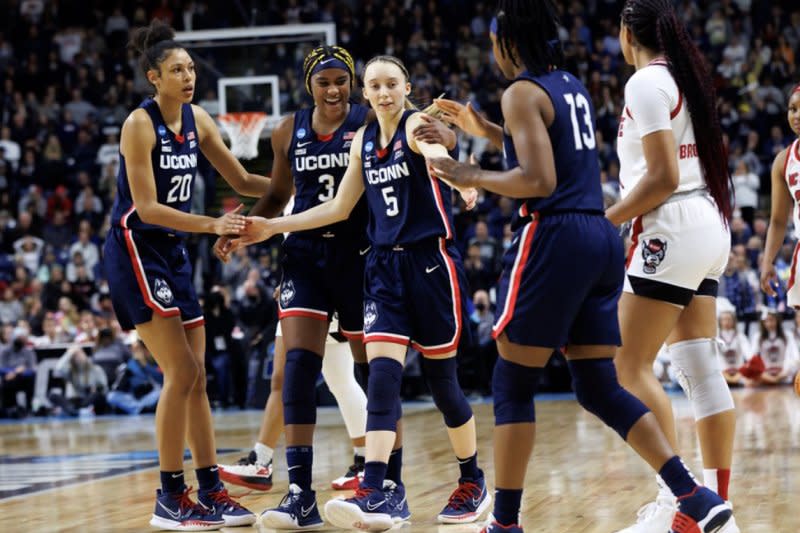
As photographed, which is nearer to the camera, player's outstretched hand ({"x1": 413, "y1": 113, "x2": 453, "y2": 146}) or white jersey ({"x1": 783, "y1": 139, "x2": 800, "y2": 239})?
player's outstretched hand ({"x1": 413, "y1": 113, "x2": 453, "y2": 146})

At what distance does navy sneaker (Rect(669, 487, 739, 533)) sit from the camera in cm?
405

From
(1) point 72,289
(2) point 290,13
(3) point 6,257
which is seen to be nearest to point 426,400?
(1) point 72,289

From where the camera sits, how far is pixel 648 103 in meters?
4.44

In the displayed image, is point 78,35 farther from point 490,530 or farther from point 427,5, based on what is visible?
point 490,530

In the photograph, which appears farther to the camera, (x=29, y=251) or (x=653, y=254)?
(x=29, y=251)

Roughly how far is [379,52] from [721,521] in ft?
60.7

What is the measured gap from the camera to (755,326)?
14773 mm

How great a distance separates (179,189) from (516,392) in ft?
7.22

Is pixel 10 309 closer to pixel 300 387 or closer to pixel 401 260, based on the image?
pixel 300 387

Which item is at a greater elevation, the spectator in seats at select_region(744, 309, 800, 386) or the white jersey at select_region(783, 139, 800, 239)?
the white jersey at select_region(783, 139, 800, 239)

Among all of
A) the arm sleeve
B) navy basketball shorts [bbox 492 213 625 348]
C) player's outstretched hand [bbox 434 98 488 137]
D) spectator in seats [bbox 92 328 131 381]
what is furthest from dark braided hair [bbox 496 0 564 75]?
spectator in seats [bbox 92 328 131 381]

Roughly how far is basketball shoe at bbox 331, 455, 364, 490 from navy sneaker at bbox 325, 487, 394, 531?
1559 millimetres

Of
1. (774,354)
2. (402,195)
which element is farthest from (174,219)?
(774,354)

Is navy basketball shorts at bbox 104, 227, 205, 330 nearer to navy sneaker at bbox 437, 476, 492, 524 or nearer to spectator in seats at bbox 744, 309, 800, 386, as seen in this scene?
navy sneaker at bbox 437, 476, 492, 524
